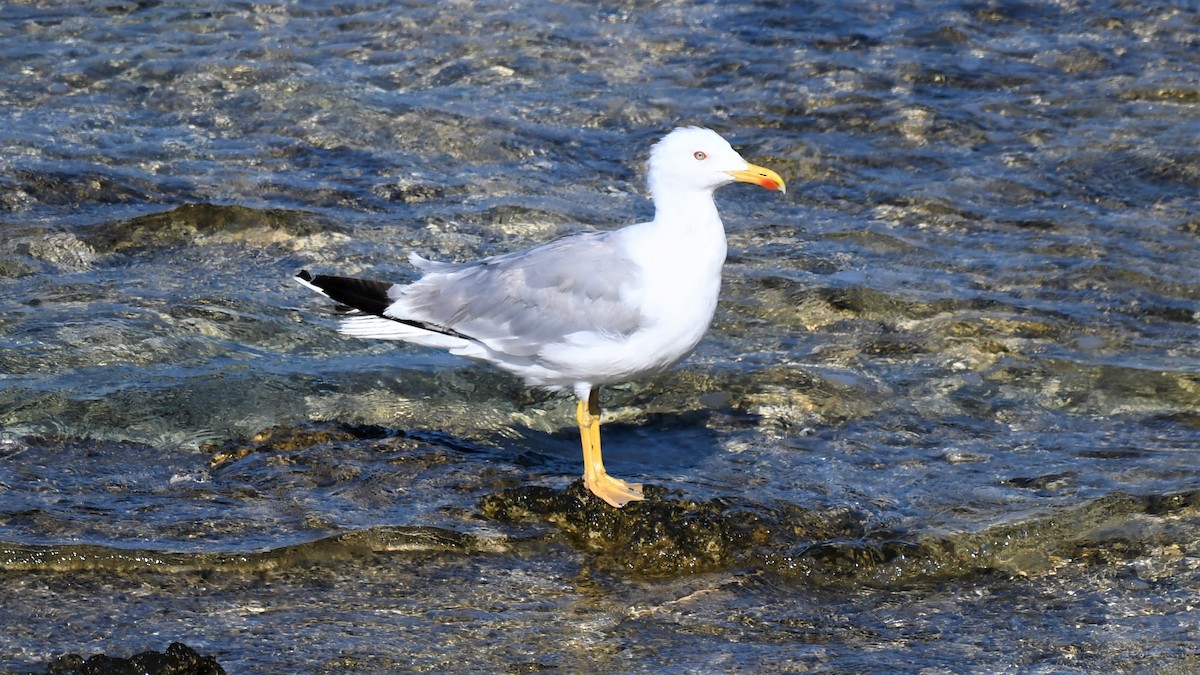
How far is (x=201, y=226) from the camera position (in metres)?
8.69

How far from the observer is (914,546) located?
5.68 meters

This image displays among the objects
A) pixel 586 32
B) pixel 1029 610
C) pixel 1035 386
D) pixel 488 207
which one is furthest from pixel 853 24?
pixel 1029 610

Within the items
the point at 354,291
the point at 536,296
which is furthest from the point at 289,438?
the point at 536,296

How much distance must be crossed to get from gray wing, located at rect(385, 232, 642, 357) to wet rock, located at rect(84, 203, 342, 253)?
2.54 metres

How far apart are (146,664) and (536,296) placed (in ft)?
7.61

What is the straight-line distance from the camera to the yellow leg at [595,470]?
19.4 feet

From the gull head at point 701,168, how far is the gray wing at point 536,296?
36 cm

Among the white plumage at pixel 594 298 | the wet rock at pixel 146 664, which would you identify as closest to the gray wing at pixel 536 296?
the white plumage at pixel 594 298

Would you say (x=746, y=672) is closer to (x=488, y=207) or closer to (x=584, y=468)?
(x=584, y=468)

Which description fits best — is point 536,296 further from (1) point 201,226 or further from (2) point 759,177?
(1) point 201,226

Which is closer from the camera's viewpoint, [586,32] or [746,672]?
[746,672]

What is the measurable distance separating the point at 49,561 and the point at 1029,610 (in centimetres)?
A: 347

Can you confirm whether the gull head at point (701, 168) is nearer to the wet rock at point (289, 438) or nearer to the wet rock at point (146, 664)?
the wet rock at point (289, 438)

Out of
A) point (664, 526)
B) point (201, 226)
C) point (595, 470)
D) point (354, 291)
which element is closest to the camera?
point (664, 526)
